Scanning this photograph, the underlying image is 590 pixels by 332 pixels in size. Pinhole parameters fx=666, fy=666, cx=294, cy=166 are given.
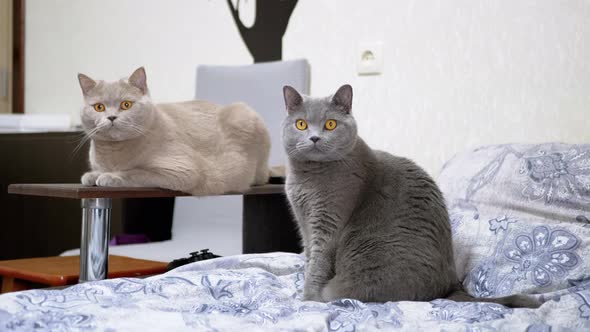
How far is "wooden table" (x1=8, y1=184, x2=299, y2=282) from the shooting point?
153cm

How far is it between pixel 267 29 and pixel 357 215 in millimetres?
1257

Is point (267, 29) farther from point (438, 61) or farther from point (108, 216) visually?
point (108, 216)

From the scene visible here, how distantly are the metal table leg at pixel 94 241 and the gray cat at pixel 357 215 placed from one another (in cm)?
44

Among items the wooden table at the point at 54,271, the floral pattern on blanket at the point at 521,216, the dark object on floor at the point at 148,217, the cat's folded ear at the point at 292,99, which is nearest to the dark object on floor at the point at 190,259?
the wooden table at the point at 54,271

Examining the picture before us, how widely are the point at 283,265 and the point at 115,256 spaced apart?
28.0 inches

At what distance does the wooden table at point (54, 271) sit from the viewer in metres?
1.72

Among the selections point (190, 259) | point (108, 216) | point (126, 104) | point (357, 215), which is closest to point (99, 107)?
point (126, 104)

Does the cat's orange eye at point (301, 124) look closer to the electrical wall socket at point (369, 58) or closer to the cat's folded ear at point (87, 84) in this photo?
the cat's folded ear at point (87, 84)

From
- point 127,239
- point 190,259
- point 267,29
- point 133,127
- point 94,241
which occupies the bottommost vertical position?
point 127,239

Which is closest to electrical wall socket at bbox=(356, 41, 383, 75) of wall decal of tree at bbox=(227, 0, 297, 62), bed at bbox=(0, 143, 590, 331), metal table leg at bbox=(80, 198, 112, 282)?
wall decal of tree at bbox=(227, 0, 297, 62)

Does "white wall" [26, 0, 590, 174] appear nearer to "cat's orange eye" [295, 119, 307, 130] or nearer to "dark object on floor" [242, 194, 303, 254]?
"dark object on floor" [242, 194, 303, 254]

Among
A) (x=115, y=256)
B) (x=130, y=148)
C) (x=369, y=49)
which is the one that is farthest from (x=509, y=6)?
(x=115, y=256)

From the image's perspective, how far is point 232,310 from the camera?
4.00ft

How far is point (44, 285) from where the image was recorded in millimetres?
1836
